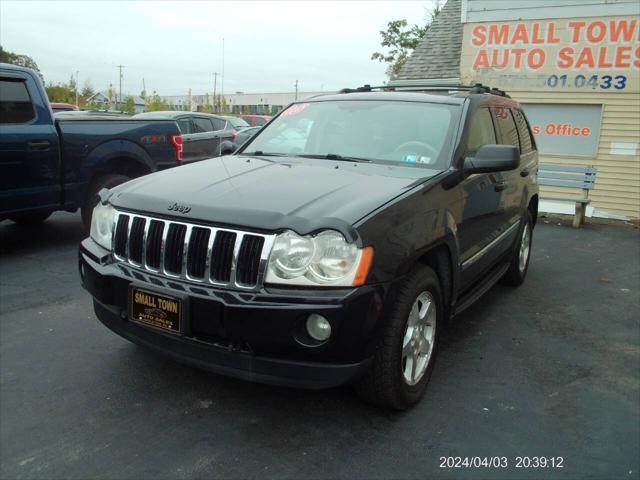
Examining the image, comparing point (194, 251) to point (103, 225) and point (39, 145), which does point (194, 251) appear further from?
point (39, 145)

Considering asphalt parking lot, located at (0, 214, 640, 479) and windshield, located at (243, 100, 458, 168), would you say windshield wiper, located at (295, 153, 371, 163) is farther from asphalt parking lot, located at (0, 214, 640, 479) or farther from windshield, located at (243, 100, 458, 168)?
asphalt parking lot, located at (0, 214, 640, 479)

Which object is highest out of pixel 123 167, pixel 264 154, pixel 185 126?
pixel 185 126

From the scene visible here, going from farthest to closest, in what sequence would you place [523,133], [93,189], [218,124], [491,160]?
[218,124] < [93,189] < [523,133] < [491,160]

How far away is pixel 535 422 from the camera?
3.05 meters

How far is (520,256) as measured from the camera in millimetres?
5523

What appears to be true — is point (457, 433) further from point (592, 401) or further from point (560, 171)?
point (560, 171)

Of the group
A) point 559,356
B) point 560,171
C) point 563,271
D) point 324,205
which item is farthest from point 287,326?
point 560,171

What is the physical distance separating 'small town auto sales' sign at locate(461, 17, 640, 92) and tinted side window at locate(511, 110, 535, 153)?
19.5ft

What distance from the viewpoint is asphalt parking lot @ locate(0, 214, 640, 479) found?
2.60 m

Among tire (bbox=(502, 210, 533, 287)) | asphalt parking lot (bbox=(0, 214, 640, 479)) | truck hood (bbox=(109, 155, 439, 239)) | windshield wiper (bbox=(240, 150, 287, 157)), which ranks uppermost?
windshield wiper (bbox=(240, 150, 287, 157))

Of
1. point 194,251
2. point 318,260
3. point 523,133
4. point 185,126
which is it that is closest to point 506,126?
point 523,133

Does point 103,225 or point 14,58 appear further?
point 14,58

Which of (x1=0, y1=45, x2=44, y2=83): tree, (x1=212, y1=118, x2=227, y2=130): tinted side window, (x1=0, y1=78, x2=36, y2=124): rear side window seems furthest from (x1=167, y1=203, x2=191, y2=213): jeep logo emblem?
(x1=0, y1=45, x2=44, y2=83): tree

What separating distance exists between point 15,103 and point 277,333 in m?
4.76
